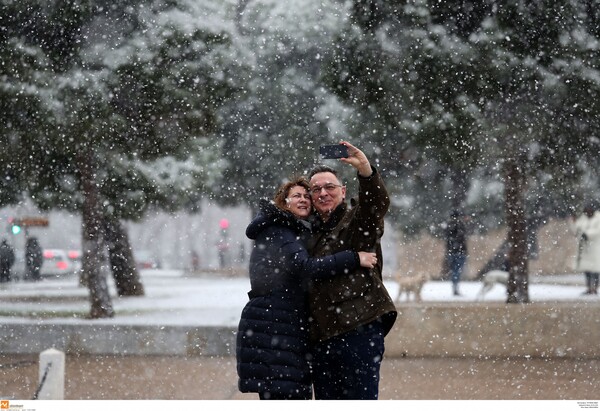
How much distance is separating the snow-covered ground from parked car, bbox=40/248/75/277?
75cm

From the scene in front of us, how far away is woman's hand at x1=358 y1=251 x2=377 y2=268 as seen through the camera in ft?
8.48

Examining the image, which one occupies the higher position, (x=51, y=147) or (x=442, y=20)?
(x=442, y=20)

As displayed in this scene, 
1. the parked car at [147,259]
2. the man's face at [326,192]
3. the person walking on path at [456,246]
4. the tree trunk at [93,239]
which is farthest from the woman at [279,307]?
the parked car at [147,259]

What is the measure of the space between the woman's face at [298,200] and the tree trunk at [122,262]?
25.2 ft

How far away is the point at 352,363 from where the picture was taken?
103 inches

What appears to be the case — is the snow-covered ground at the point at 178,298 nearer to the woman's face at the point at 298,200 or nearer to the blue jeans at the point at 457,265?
the blue jeans at the point at 457,265

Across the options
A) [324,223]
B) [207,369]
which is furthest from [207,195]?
[324,223]

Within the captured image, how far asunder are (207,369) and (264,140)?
453 cm

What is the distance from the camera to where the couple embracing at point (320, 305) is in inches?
102

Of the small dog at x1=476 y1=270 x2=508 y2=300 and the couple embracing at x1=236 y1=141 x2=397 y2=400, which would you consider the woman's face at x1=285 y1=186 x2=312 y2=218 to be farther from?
the small dog at x1=476 y1=270 x2=508 y2=300

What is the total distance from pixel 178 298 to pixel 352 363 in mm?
9212

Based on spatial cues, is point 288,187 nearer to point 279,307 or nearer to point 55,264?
point 279,307

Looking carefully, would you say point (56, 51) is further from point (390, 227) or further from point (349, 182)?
point (390, 227)

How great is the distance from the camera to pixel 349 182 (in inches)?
331
